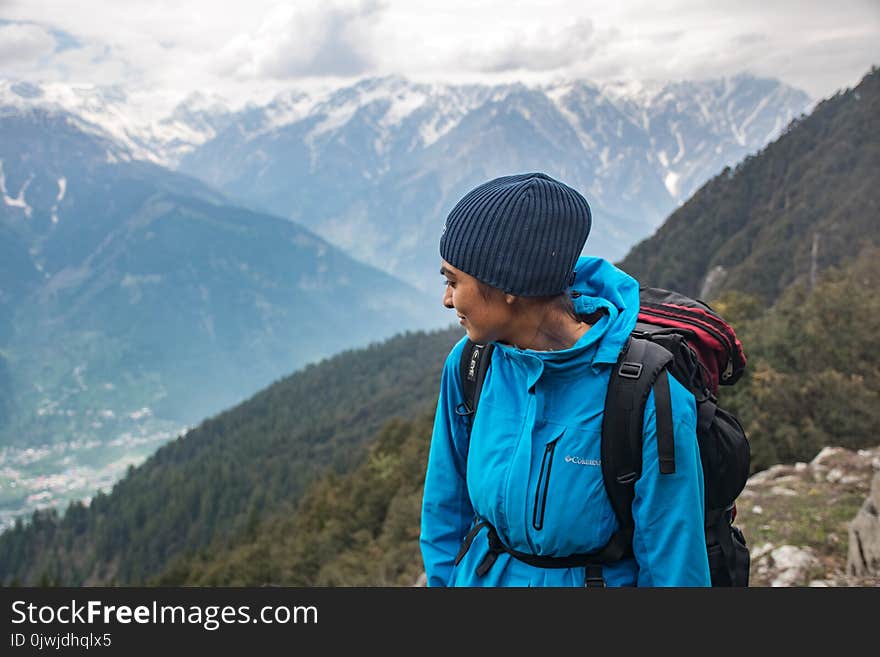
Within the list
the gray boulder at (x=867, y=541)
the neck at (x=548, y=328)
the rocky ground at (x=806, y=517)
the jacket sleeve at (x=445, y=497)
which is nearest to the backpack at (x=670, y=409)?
the jacket sleeve at (x=445, y=497)

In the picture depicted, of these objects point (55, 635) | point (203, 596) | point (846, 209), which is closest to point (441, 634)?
point (203, 596)

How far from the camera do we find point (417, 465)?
4638cm

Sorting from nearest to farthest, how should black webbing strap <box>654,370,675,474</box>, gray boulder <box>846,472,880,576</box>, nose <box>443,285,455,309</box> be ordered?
black webbing strap <box>654,370,675,474</box>, nose <box>443,285,455,309</box>, gray boulder <box>846,472,880,576</box>

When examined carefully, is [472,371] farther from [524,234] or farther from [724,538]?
[724,538]

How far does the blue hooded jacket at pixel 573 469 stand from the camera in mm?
2514

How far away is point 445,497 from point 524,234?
1.27m

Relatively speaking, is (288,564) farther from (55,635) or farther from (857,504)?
(55,635)

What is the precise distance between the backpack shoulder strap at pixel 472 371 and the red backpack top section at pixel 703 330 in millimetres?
667

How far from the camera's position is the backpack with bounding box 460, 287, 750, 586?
2453mm

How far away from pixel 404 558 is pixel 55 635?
23673 millimetres

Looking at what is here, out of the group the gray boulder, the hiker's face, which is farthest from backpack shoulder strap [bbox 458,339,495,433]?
the gray boulder

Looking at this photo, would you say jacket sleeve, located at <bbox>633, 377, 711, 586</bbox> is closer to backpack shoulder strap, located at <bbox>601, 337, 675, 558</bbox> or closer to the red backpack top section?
backpack shoulder strap, located at <bbox>601, 337, 675, 558</bbox>

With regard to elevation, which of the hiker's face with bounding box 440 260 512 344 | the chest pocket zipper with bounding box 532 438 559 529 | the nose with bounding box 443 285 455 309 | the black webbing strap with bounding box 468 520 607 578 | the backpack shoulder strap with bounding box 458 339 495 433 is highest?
the nose with bounding box 443 285 455 309

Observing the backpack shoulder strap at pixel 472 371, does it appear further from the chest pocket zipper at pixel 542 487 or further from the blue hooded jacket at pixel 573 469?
the chest pocket zipper at pixel 542 487
